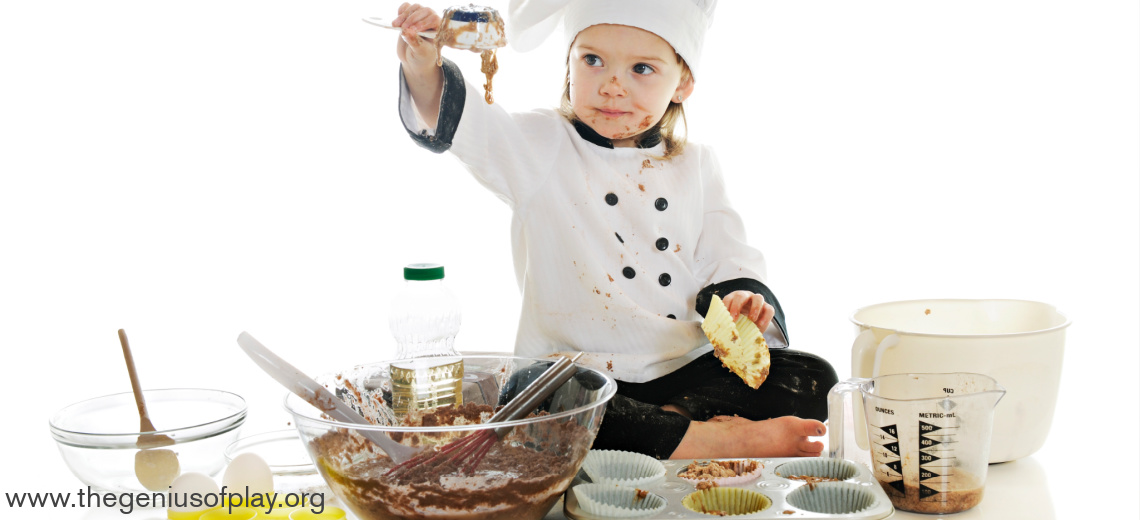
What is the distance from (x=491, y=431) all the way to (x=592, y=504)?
0.46ft

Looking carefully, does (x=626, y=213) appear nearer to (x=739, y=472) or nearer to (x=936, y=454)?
(x=739, y=472)

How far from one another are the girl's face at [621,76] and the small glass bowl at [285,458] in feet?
1.90

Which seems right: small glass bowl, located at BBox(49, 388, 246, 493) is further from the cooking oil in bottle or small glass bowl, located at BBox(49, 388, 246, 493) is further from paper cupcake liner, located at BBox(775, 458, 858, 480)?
paper cupcake liner, located at BBox(775, 458, 858, 480)

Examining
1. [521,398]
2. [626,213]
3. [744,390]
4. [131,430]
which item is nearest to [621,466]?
[521,398]

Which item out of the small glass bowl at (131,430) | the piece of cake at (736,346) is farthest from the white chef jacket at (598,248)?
the small glass bowl at (131,430)

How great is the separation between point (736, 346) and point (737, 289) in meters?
0.14

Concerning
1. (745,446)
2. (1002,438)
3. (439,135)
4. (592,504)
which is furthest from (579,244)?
(1002,438)

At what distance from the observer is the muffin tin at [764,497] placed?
3.21ft

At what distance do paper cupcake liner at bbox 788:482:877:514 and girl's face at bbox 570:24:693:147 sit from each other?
0.56 metres

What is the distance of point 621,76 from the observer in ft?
4.30

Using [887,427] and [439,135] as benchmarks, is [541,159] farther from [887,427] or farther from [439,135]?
[887,427]

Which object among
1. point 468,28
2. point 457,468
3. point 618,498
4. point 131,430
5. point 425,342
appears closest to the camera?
point 457,468

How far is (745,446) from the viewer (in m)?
1.23

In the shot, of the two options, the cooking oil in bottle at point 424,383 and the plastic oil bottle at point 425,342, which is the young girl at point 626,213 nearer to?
the plastic oil bottle at point 425,342
